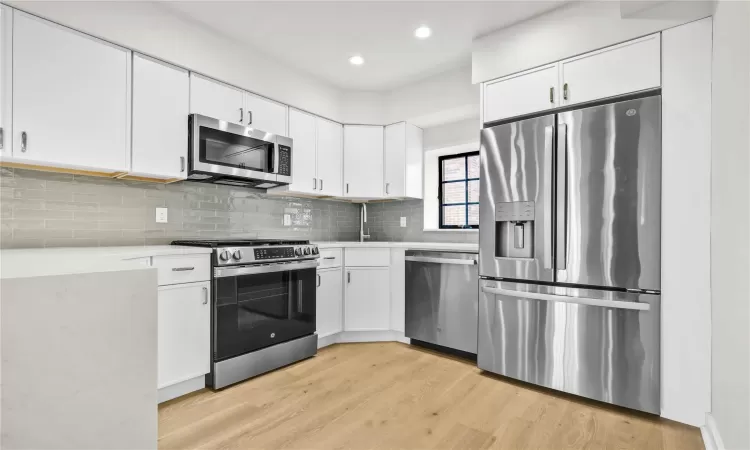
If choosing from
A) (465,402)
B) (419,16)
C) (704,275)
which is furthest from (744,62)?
(465,402)

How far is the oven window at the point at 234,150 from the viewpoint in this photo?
8.56 ft

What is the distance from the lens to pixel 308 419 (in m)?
1.99

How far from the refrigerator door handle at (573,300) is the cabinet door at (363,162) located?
1.62m

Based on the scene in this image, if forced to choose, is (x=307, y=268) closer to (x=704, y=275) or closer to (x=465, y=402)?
(x=465, y=402)

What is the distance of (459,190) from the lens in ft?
12.5

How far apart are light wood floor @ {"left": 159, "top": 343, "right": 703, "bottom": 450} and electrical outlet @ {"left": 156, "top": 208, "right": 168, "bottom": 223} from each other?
1.25 metres

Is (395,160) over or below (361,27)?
below

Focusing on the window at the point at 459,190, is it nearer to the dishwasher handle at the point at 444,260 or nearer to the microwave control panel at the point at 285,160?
the dishwasher handle at the point at 444,260

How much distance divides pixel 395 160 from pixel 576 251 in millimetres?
1970

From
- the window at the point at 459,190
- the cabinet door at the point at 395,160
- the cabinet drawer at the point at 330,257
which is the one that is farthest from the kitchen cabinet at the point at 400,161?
the cabinet drawer at the point at 330,257

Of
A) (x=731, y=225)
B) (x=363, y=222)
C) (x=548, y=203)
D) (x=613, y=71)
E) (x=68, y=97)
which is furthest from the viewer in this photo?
(x=363, y=222)

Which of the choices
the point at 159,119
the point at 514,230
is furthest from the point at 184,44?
the point at 514,230

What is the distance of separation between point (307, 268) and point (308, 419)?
1.23m

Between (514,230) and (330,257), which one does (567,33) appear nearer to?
(514,230)
